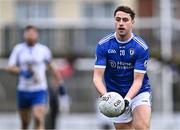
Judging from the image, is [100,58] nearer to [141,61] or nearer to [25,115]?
[141,61]

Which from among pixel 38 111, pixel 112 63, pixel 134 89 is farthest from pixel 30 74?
pixel 134 89

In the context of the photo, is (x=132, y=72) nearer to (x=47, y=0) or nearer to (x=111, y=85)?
(x=111, y=85)

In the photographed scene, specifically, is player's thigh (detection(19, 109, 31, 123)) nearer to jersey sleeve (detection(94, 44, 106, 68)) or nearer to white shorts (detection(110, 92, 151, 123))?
white shorts (detection(110, 92, 151, 123))

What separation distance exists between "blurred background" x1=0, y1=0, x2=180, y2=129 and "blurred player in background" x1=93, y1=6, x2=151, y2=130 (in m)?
15.9

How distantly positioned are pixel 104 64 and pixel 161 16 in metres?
23.7

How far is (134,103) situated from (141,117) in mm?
331

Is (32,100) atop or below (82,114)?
atop

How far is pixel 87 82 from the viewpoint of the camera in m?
35.5

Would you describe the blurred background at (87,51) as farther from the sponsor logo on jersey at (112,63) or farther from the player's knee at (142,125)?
the player's knee at (142,125)

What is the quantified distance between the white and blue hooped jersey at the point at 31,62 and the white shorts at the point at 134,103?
181 inches

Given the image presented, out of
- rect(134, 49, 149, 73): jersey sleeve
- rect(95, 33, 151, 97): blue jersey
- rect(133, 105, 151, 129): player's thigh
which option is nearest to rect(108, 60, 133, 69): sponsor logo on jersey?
rect(95, 33, 151, 97): blue jersey

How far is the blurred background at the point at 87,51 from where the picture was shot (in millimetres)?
34844

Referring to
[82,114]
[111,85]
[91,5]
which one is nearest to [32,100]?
A: [111,85]

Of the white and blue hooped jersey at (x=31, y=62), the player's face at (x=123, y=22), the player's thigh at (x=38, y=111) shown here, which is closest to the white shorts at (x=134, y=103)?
the player's face at (x=123, y=22)
